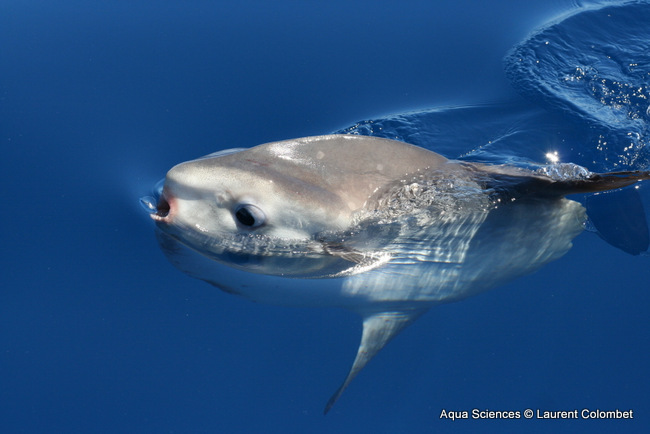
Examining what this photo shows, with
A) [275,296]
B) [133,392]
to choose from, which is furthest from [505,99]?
[133,392]

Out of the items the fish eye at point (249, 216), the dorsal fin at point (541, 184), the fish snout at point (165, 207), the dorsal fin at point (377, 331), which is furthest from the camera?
the dorsal fin at point (377, 331)

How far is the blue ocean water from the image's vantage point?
13.4 feet

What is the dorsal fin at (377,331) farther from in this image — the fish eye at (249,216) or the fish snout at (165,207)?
the fish snout at (165,207)

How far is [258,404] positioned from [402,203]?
157cm

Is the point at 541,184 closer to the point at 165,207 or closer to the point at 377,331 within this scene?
the point at 377,331

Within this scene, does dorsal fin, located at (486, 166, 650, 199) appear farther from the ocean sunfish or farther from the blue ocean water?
the blue ocean water

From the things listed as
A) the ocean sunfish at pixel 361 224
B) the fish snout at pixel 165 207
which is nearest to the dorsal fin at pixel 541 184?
the ocean sunfish at pixel 361 224

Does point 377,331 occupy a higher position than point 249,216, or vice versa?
point 249,216

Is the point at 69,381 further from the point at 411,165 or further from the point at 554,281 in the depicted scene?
the point at 554,281

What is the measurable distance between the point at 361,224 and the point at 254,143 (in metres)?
1.90

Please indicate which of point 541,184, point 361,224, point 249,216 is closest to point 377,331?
point 361,224

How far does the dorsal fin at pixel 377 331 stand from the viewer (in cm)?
410

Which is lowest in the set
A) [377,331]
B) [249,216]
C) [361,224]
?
[377,331]

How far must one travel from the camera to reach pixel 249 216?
3805 millimetres
